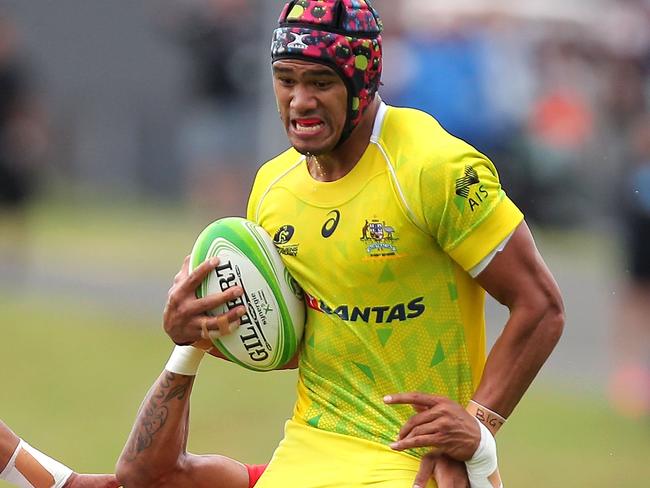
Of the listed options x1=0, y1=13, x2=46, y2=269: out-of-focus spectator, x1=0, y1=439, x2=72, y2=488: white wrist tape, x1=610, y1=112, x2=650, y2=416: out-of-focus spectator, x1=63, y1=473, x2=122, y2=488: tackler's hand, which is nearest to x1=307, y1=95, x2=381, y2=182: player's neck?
x1=63, y1=473, x2=122, y2=488: tackler's hand

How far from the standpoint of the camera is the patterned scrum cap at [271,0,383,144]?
579 centimetres

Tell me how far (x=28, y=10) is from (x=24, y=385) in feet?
47.6

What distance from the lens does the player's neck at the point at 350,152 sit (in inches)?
235

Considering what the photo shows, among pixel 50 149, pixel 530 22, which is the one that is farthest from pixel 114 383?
pixel 50 149

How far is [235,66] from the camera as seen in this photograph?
23.1m

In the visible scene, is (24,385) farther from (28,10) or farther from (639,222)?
(28,10)

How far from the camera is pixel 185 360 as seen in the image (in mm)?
6402

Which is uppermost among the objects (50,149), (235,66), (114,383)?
(235,66)

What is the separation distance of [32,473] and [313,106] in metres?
2.20

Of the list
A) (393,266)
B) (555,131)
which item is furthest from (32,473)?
(555,131)

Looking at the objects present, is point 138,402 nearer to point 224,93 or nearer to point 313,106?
point 313,106

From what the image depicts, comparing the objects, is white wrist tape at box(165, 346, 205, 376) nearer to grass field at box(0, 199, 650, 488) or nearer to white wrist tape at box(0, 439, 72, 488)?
white wrist tape at box(0, 439, 72, 488)

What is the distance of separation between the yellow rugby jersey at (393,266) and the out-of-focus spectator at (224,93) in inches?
632

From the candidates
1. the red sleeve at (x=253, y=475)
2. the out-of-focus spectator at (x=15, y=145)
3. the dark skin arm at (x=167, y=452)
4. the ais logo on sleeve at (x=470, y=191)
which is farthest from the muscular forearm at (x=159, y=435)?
the out-of-focus spectator at (x=15, y=145)
